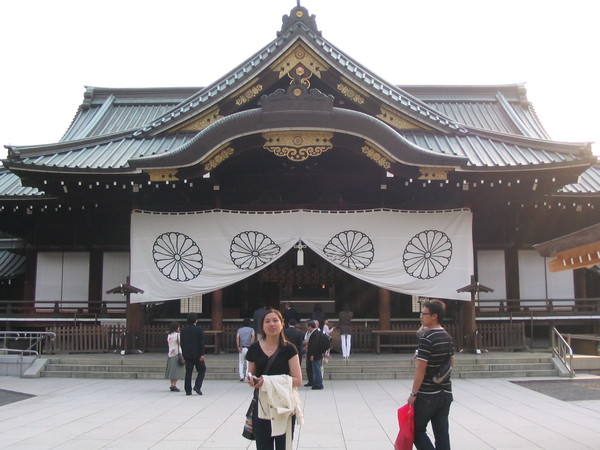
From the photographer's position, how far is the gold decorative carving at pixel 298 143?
14391 mm

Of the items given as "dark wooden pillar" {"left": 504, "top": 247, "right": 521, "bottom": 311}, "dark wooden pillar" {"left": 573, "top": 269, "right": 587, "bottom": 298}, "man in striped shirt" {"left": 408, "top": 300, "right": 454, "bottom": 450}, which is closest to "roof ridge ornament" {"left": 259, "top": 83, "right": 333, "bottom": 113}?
"dark wooden pillar" {"left": 504, "top": 247, "right": 521, "bottom": 311}

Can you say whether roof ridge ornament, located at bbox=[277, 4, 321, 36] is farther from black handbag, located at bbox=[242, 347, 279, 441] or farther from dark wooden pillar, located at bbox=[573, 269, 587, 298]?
black handbag, located at bbox=[242, 347, 279, 441]

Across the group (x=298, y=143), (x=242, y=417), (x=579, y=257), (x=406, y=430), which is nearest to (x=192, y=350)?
(x=242, y=417)

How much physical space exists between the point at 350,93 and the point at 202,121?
13.3 feet

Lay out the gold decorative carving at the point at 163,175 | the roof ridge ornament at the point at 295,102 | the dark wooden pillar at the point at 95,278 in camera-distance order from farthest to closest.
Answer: the dark wooden pillar at the point at 95,278 → the gold decorative carving at the point at 163,175 → the roof ridge ornament at the point at 295,102

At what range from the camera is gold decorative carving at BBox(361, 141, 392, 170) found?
14.4 metres

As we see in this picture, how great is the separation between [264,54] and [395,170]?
15.1 feet

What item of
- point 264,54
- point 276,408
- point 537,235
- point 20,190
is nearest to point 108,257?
point 20,190

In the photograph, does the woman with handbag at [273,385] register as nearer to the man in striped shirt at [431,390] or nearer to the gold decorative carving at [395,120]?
the man in striped shirt at [431,390]

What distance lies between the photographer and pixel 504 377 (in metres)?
13.4

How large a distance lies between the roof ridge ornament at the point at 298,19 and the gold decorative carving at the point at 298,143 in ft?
10.5

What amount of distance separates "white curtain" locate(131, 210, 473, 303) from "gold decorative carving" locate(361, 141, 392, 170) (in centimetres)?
141

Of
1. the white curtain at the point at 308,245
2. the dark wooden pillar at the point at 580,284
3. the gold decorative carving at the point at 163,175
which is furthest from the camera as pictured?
the dark wooden pillar at the point at 580,284

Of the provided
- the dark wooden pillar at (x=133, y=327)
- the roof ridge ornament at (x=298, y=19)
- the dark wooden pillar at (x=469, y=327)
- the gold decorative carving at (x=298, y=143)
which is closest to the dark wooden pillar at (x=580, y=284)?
the dark wooden pillar at (x=469, y=327)
